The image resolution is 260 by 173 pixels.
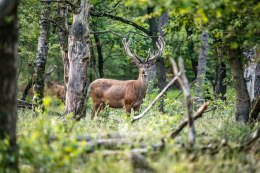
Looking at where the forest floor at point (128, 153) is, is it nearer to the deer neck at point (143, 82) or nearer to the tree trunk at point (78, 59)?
the tree trunk at point (78, 59)

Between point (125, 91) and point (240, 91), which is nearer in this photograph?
point (240, 91)

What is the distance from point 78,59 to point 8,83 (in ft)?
20.2

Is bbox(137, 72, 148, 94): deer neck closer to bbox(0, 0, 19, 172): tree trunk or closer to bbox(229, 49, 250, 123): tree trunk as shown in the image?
bbox(229, 49, 250, 123): tree trunk

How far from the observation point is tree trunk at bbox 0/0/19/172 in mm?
6359

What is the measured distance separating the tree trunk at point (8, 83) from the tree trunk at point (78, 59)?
230 inches

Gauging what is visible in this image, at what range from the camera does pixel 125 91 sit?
59.7ft

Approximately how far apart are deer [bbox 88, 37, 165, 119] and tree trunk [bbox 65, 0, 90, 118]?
4337 mm

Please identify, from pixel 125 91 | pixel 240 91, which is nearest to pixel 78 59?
pixel 240 91

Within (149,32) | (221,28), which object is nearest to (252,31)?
(221,28)

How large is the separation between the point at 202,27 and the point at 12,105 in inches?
161

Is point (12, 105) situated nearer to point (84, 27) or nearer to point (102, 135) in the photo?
point (102, 135)

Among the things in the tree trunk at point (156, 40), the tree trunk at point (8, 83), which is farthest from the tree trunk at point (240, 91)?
the tree trunk at point (156, 40)

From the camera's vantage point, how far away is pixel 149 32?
22219mm

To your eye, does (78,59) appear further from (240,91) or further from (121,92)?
(121,92)
